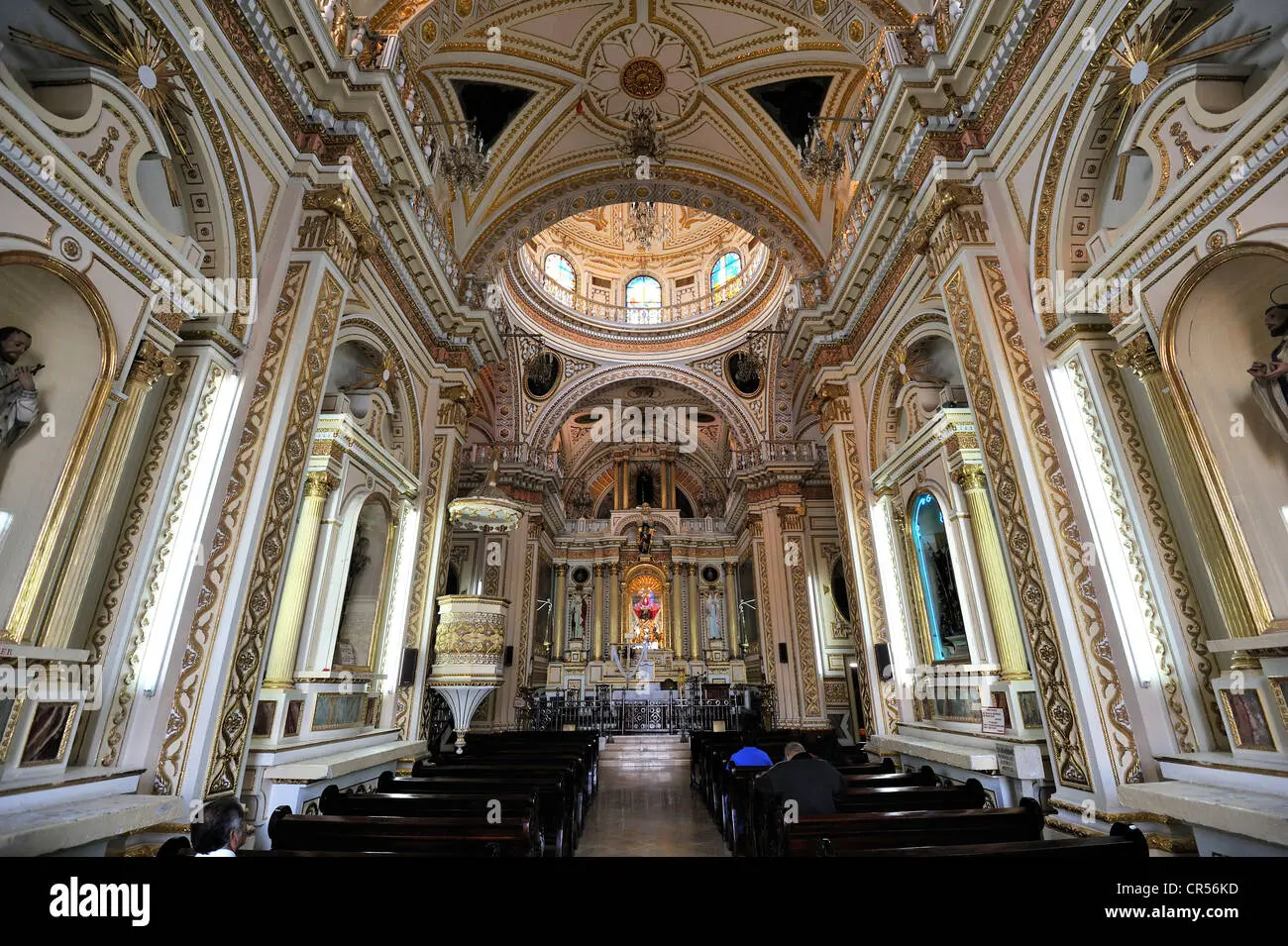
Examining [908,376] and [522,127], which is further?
[522,127]

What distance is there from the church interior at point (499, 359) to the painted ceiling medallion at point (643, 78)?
2.0 inches

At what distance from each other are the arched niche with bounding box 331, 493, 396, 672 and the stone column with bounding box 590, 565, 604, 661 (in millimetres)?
13259

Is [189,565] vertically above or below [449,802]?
above

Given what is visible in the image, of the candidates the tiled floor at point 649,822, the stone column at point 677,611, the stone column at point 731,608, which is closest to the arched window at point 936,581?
the tiled floor at point 649,822

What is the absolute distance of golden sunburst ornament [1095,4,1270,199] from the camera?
3863 millimetres

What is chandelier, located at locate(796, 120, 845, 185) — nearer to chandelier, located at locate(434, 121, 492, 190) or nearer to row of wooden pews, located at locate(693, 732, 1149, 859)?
chandelier, located at locate(434, 121, 492, 190)

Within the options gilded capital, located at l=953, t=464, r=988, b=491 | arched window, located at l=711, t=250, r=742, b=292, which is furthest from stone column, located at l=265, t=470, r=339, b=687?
arched window, located at l=711, t=250, r=742, b=292

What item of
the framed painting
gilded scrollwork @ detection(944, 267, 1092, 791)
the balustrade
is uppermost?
the balustrade

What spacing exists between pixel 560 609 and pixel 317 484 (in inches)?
584

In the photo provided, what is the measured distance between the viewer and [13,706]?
321 cm

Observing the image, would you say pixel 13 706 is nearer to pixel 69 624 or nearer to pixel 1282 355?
pixel 69 624

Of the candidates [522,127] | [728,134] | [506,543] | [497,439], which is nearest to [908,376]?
[728,134]

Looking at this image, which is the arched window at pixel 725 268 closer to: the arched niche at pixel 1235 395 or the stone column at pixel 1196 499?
the stone column at pixel 1196 499

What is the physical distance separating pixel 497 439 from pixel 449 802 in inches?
517
